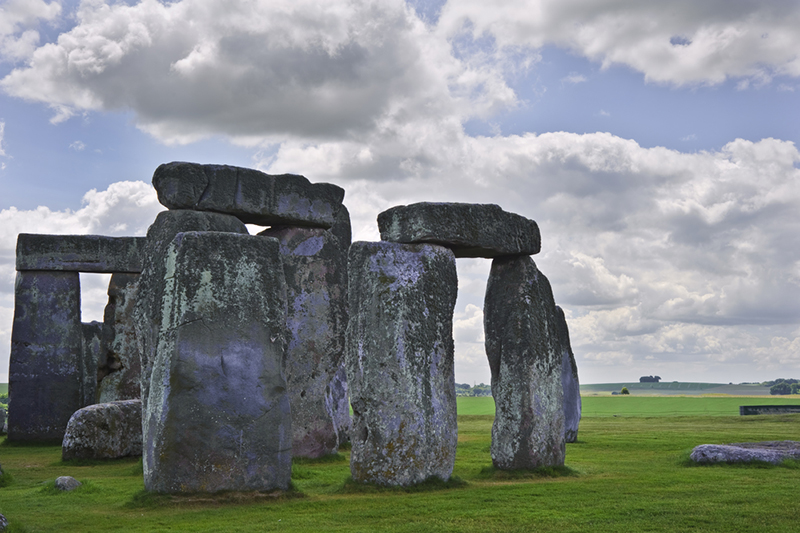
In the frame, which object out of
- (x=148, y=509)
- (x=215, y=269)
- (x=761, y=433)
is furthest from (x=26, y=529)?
(x=761, y=433)

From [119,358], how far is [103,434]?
593 centimetres

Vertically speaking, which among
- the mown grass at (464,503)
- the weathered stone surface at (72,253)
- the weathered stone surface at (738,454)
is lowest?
the mown grass at (464,503)

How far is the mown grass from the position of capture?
7.88 m

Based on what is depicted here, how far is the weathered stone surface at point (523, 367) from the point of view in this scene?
11.6 metres

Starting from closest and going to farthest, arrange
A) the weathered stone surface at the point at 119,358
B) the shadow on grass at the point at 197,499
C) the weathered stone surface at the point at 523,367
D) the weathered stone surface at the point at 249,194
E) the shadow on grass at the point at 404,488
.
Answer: the shadow on grass at the point at 197,499
the shadow on grass at the point at 404,488
the weathered stone surface at the point at 523,367
the weathered stone surface at the point at 249,194
the weathered stone surface at the point at 119,358

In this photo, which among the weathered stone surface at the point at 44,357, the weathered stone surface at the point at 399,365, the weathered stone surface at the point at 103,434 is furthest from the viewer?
the weathered stone surface at the point at 44,357

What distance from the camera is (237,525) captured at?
775 cm

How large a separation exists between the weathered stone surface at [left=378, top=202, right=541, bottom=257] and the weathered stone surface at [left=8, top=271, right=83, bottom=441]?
11.6 meters

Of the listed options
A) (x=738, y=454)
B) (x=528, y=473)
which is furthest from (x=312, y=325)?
(x=738, y=454)

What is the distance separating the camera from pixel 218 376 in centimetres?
891

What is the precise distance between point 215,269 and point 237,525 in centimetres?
296

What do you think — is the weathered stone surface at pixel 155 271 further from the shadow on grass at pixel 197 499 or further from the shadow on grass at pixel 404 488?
the shadow on grass at pixel 404 488

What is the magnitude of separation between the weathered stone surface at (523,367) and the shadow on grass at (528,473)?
0.33ft

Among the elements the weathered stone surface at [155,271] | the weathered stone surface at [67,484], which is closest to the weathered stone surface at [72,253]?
the weathered stone surface at [155,271]
